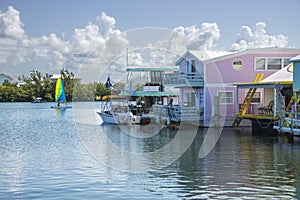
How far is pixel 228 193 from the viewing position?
15.2 meters

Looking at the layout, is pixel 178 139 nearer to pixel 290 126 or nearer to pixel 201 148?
pixel 201 148

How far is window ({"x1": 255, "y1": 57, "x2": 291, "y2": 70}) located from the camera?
38844 mm

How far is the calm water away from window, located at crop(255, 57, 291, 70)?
9.83 m

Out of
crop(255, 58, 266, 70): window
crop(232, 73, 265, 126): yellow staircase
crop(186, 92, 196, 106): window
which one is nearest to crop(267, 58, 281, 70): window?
crop(255, 58, 266, 70): window

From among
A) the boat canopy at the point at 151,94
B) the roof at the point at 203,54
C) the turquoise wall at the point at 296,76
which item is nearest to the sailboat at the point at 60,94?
the boat canopy at the point at 151,94

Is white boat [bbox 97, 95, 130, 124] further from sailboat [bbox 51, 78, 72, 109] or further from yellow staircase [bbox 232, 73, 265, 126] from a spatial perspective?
sailboat [bbox 51, 78, 72, 109]

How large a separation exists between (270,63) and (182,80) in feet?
25.5

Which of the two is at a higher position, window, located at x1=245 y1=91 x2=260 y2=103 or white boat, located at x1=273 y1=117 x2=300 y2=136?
window, located at x1=245 y1=91 x2=260 y2=103

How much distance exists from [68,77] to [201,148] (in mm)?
117957

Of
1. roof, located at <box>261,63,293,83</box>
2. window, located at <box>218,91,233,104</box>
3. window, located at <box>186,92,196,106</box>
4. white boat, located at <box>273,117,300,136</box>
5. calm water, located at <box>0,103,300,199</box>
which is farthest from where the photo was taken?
window, located at <box>186,92,196,106</box>

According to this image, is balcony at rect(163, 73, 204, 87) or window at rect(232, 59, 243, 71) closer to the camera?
window at rect(232, 59, 243, 71)

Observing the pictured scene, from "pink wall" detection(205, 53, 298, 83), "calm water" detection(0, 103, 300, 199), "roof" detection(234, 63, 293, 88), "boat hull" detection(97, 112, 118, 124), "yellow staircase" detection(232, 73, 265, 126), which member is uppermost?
"pink wall" detection(205, 53, 298, 83)

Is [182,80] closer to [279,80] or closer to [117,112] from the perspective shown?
[117,112]

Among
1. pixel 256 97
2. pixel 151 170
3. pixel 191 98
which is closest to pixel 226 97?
pixel 256 97
